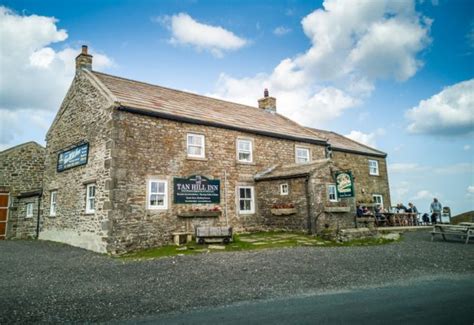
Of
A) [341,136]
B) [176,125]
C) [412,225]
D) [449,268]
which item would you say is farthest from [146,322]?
[341,136]

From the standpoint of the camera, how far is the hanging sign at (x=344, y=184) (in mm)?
14869

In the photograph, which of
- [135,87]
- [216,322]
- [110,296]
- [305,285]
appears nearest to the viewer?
[216,322]

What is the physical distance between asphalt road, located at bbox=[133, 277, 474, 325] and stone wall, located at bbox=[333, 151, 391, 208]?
1884 centimetres

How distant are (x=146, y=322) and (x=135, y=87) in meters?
15.3

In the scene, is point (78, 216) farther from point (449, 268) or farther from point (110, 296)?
point (449, 268)

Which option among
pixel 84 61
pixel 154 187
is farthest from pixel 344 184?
pixel 84 61

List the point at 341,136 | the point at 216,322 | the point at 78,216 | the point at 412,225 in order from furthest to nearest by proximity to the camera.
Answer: the point at 341,136 → the point at 412,225 → the point at 78,216 → the point at 216,322

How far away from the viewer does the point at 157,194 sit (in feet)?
46.8

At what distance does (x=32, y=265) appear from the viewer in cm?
1041

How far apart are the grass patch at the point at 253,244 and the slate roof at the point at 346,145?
11.5m

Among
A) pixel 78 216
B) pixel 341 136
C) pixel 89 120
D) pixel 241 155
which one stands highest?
pixel 341 136

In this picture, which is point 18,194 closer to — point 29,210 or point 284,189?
point 29,210

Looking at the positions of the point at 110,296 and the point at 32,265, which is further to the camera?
the point at 32,265

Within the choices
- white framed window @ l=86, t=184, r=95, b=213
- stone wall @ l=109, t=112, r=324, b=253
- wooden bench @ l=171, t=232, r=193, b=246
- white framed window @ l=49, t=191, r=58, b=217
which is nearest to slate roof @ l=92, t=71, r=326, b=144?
stone wall @ l=109, t=112, r=324, b=253
